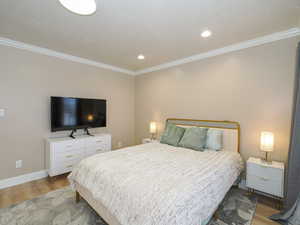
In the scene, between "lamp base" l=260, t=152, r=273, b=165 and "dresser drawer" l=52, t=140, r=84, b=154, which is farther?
"dresser drawer" l=52, t=140, r=84, b=154

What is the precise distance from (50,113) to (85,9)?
225 cm

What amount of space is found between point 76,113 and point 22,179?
1546 millimetres

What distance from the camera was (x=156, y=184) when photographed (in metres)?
1.34

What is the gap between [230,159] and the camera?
84.6 inches

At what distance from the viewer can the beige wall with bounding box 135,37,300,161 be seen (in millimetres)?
2199

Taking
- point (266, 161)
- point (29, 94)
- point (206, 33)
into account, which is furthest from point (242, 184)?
point (29, 94)

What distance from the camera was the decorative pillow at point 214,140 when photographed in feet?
8.37

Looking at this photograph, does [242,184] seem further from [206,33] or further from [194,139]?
[206,33]

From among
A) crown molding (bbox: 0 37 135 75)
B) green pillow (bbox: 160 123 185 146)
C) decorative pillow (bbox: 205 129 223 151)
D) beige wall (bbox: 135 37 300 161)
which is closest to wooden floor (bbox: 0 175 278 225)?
beige wall (bbox: 135 37 300 161)

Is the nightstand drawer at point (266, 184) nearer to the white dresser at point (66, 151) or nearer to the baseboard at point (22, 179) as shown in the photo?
the white dresser at point (66, 151)

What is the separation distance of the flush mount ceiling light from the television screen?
6.24ft

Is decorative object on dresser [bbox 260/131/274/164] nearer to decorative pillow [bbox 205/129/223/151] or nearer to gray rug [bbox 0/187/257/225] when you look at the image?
decorative pillow [bbox 205/129/223/151]

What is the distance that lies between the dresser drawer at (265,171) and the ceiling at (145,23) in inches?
81.5

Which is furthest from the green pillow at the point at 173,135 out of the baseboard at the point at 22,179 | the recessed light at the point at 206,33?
the baseboard at the point at 22,179
